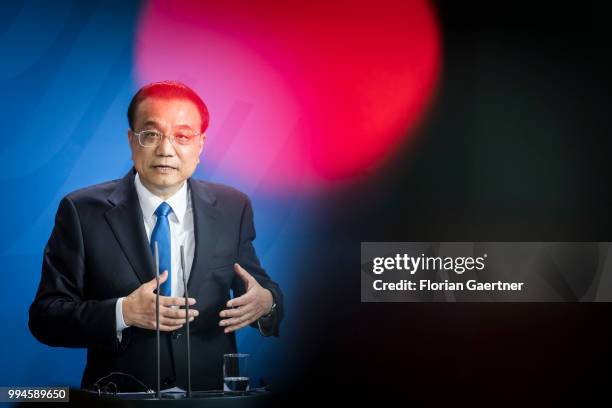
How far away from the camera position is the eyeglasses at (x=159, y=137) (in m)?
4.16

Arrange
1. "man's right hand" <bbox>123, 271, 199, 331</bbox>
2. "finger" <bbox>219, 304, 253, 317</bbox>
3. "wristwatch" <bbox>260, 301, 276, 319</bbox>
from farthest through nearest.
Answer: "wristwatch" <bbox>260, 301, 276, 319</bbox> → "finger" <bbox>219, 304, 253, 317</bbox> → "man's right hand" <bbox>123, 271, 199, 331</bbox>

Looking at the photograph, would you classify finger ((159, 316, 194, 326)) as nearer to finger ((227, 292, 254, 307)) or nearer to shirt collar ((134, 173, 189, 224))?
finger ((227, 292, 254, 307))

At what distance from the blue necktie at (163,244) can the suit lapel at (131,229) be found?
55 millimetres

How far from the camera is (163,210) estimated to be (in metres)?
4.13

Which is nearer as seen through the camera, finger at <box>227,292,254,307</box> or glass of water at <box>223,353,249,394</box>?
glass of water at <box>223,353,249,394</box>

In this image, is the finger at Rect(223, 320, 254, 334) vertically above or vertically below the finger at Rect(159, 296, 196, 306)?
below

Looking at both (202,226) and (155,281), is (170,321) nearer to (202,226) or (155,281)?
(155,281)

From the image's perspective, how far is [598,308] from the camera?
4.41m

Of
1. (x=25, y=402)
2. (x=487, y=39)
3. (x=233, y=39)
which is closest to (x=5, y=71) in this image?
(x=233, y=39)

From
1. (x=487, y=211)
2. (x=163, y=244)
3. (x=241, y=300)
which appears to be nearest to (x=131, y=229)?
(x=163, y=244)

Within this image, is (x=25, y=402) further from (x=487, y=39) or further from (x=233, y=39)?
(x=487, y=39)

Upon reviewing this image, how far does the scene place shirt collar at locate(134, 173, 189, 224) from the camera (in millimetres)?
4137

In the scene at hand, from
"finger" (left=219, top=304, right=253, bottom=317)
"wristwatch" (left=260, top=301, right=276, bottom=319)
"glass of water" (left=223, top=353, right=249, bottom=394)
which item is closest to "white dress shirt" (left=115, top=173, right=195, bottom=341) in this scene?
"finger" (left=219, top=304, right=253, bottom=317)

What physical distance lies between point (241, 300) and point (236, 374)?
25.2 inches
